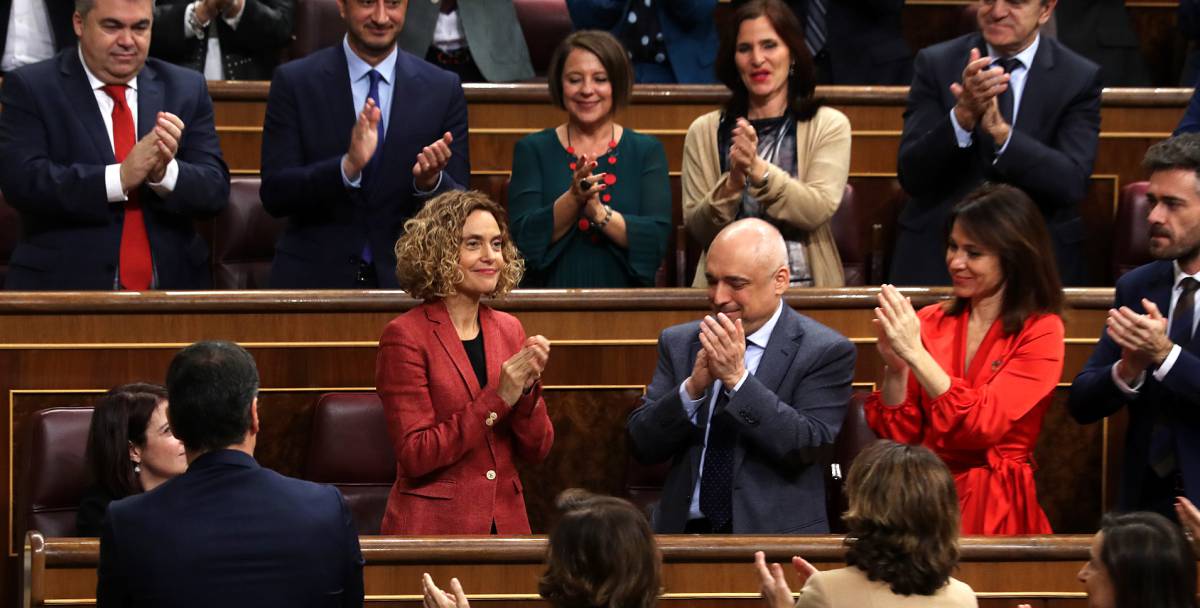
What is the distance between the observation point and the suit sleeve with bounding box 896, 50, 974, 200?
3348 millimetres

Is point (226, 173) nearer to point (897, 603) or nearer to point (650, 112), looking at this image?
point (650, 112)

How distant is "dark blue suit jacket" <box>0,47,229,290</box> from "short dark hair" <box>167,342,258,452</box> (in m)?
1.32

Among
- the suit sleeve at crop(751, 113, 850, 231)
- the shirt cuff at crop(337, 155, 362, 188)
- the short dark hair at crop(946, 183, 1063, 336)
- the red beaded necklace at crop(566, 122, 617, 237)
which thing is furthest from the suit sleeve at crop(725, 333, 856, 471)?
the shirt cuff at crop(337, 155, 362, 188)

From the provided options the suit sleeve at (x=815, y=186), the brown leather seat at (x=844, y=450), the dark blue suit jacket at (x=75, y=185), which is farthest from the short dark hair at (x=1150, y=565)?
the dark blue suit jacket at (x=75, y=185)

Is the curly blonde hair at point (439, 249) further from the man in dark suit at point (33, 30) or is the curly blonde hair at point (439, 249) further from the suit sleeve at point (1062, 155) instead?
the man in dark suit at point (33, 30)

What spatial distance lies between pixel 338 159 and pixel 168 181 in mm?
326

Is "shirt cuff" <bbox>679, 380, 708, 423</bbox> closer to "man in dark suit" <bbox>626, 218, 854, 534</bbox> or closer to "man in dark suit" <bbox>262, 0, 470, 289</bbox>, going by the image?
"man in dark suit" <bbox>626, 218, 854, 534</bbox>

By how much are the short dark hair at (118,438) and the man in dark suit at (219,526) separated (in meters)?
0.65

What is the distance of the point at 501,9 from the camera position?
4148 millimetres

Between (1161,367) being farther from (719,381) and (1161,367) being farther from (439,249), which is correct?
(439,249)

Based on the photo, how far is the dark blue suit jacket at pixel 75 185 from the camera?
3.21m

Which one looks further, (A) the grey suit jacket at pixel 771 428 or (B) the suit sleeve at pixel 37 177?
(B) the suit sleeve at pixel 37 177

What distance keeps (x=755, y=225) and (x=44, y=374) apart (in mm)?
1301

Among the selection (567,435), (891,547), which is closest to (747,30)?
(567,435)
